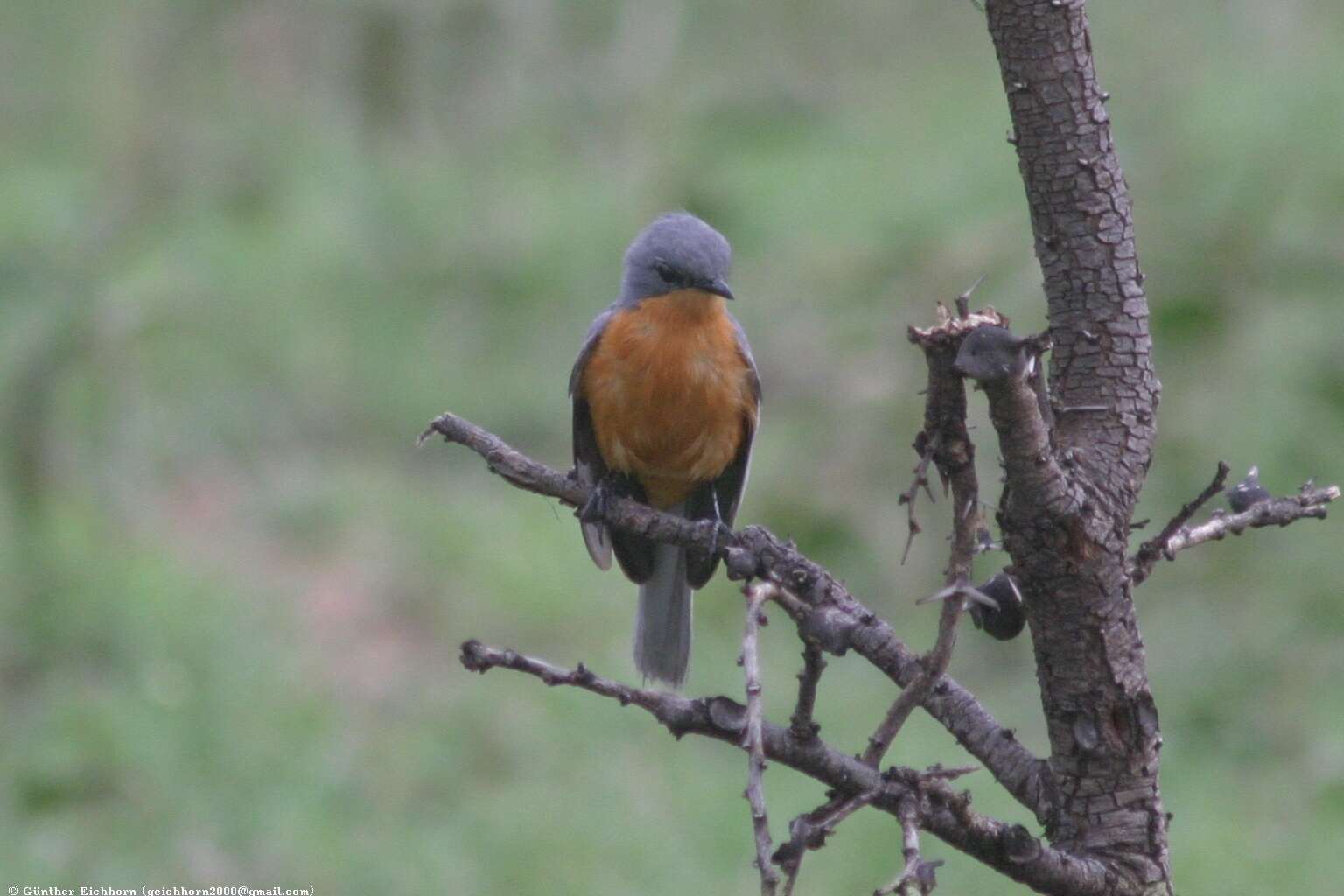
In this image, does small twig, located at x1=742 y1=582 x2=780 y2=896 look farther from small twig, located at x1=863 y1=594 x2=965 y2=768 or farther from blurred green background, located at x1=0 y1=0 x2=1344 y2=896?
blurred green background, located at x1=0 y1=0 x2=1344 y2=896

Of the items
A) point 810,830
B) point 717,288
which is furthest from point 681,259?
point 810,830

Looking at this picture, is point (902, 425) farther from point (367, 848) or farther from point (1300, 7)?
point (1300, 7)

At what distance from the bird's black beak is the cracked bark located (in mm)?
2134

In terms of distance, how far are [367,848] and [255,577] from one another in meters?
2.91

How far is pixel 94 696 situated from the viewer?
7.18m

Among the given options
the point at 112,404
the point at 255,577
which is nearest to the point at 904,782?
the point at 112,404

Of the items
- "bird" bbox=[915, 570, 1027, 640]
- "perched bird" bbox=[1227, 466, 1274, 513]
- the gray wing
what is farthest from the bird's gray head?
"bird" bbox=[915, 570, 1027, 640]

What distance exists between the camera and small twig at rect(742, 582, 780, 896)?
1843mm

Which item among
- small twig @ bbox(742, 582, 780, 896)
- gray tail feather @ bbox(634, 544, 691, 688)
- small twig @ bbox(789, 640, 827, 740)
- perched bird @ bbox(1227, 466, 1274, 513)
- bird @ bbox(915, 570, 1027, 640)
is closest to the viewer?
small twig @ bbox(742, 582, 780, 896)

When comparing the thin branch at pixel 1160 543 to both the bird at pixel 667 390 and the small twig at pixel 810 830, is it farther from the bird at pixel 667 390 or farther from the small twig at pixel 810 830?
the bird at pixel 667 390

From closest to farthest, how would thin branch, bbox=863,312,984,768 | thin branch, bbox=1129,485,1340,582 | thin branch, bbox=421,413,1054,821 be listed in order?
thin branch, bbox=863,312,984,768
thin branch, bbox=421,413,1054,821
thin branch, bbox=1129,485,1340,582

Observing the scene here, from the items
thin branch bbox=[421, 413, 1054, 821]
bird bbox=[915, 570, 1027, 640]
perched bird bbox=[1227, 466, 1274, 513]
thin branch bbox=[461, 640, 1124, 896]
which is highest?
perched bird bbox=[1227, 466, 1274, 513]

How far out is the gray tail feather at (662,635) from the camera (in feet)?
15.3

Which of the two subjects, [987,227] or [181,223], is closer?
[987,227]
